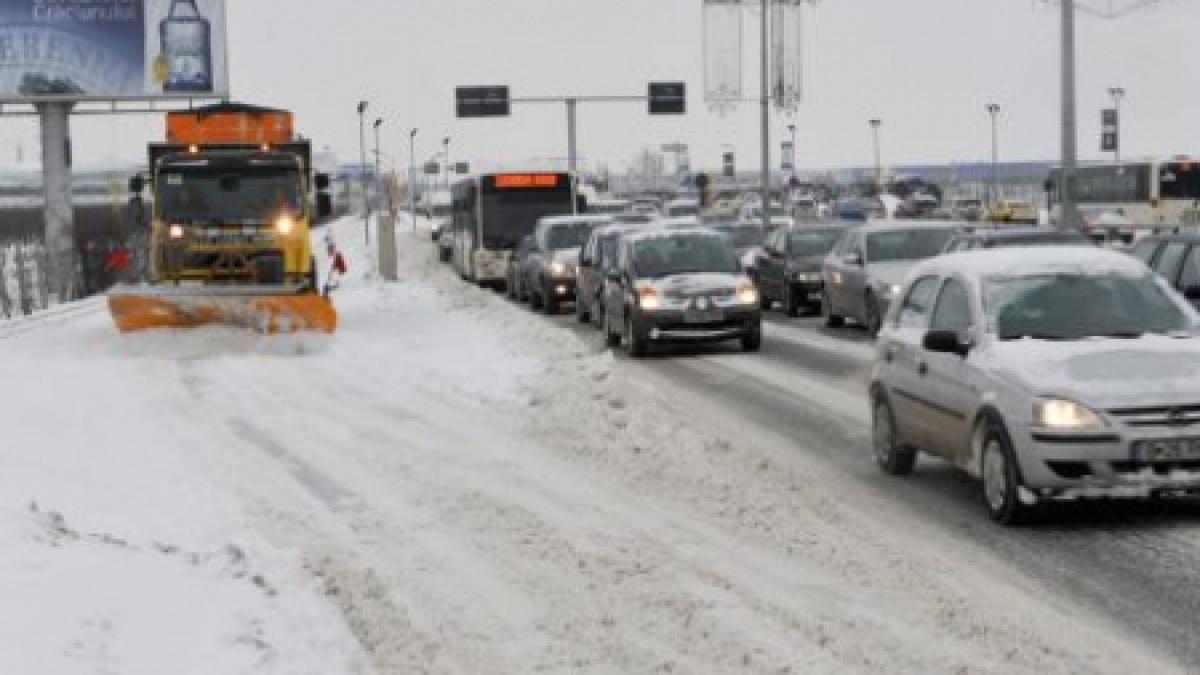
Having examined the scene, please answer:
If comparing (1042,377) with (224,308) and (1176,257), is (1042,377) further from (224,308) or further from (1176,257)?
(224,308)

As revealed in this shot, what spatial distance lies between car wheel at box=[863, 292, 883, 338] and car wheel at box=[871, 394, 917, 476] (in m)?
13.1

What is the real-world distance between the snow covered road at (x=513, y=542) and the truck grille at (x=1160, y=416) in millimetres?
609

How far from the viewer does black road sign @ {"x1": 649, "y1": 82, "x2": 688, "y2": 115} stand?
7781cm

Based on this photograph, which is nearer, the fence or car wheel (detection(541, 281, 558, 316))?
car wheel (detection(541, 281, 558, 316))

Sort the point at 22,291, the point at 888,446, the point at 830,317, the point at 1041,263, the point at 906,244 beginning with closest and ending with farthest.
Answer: the point at 1041,263, the point at 888,446, the point at 906,244, the point at 830,317, the point at 22,291

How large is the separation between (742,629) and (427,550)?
8.69 ft

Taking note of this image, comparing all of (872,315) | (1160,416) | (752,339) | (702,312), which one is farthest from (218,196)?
(1160,416)

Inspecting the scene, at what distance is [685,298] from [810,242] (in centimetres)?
923

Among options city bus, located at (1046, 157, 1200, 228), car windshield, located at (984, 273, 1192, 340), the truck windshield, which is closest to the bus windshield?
the truck windshield

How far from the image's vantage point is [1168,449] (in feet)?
32.5

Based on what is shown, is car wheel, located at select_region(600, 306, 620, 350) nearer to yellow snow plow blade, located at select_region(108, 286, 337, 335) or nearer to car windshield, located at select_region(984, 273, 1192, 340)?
yellow snow plow blade, located at select_region(108, 286, 337, 335)

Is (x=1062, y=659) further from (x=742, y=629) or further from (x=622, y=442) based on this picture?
(x=622, y=442)

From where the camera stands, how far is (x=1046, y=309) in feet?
36.8

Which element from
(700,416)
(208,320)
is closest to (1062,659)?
(700,416)
